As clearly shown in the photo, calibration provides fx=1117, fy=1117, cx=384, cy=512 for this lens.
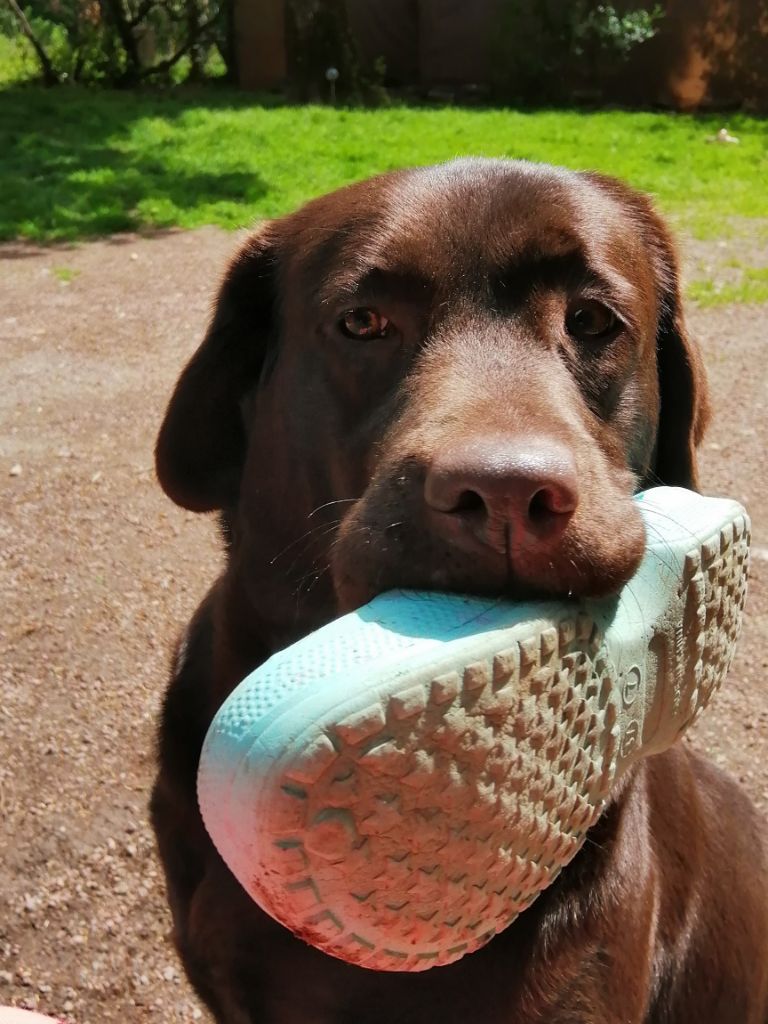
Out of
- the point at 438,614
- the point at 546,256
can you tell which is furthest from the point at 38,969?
the point at 546,256

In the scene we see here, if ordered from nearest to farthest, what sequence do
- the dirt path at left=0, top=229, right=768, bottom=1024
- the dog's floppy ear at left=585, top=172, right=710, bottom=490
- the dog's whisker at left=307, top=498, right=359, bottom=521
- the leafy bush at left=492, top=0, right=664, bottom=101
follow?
the dog's whisker at left=307, top=498, right=359, bottom=521 < the dog's floppy ear at left=585, top=172, right=710, bottom=490 < the dirt path at left=0, top=229, right=768, bottom=1024 < the leafy bush at left=492, top=0, right=664, bottom=101

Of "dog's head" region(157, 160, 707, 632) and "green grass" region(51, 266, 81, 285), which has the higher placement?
"dog's head" region(157, 160, 707, 632)

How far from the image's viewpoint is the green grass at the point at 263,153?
9812 millimetres

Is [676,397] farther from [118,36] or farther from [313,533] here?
[118,36]

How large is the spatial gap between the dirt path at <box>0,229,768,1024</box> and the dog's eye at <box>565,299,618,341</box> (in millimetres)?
1403

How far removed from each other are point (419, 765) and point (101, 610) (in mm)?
3161

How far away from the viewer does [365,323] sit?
211 centimetres

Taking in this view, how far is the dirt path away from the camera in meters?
2.84

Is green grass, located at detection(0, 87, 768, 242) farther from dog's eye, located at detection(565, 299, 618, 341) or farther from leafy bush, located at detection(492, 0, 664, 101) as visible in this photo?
dog's eye, located at detection(565, 299, 618, 341)

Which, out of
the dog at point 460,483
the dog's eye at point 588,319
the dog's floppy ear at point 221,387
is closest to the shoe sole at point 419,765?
the dog at point 460,483

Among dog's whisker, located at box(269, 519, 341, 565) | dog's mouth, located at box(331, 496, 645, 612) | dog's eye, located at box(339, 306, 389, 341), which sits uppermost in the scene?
dog's eye, located at box(339, 306, 389, 341)

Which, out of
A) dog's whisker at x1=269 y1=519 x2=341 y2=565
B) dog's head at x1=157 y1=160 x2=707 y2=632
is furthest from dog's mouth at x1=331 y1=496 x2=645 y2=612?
dog's whisker at x1=269 y1=519 x2=341 y2=565

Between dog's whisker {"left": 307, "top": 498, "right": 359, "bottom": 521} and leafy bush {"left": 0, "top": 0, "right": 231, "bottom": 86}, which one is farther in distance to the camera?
leafy bush {"left": 0, "top": 0, "right": 231, "bottom": 86}

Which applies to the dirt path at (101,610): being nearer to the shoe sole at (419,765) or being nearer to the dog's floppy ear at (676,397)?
the dog's floppy ear at (676,397)
